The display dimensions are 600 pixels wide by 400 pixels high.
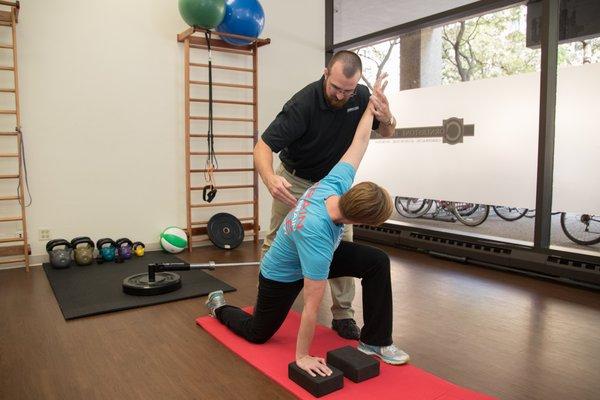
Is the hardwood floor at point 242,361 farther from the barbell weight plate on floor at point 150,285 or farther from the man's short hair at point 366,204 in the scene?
the man's short hair at point 366,204

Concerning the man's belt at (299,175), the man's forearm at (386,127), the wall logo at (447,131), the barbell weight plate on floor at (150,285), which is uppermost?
the wall logo at (447,131)

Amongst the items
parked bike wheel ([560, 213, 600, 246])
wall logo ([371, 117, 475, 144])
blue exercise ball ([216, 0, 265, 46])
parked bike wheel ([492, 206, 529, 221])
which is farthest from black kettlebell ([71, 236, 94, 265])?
parked bike wheel ([492, 206, 529, 221])

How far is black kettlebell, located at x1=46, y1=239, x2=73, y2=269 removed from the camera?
400 centimetres

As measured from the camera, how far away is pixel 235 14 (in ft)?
14.8

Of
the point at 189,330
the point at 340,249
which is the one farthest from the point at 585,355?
the point at 189,330

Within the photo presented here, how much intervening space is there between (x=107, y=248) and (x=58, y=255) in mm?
405

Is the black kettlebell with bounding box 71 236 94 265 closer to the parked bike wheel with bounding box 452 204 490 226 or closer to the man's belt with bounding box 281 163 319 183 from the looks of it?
the man's belt with bounding box 281 163 319 183

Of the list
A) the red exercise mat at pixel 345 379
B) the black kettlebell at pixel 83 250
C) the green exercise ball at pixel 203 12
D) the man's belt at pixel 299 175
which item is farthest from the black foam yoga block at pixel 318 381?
the green exercise ball at pixel 203 12

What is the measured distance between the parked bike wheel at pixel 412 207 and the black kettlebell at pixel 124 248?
332cm

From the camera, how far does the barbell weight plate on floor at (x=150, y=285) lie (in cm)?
323

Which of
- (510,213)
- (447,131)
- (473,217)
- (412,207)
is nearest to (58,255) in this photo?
(447,131)

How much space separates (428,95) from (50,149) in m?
3.65

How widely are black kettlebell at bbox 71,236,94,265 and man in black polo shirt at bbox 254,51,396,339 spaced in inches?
90.7

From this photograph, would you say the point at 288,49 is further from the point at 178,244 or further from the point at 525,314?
the point at 525,314
